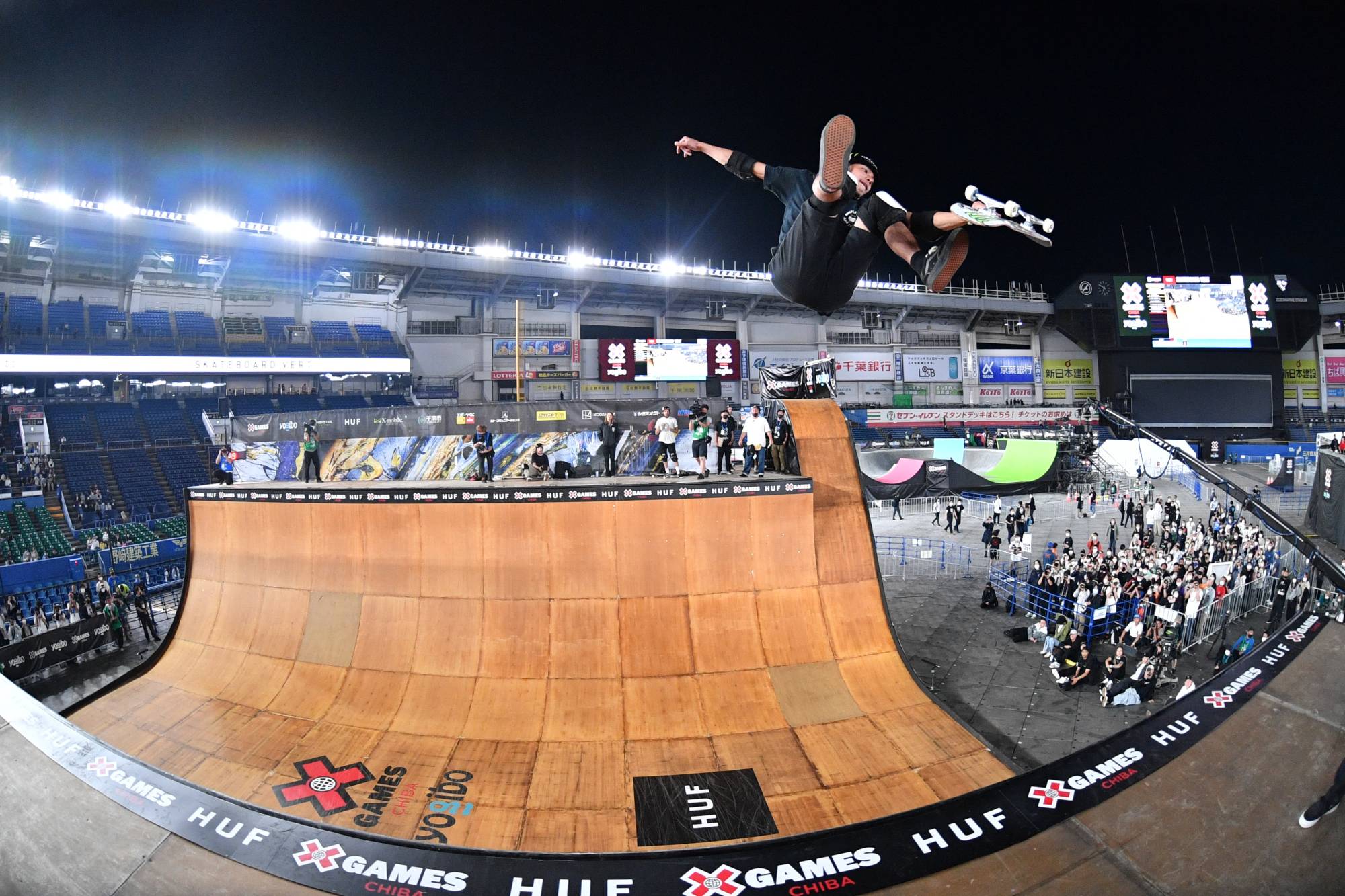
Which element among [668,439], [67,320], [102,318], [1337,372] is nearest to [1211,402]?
[1337,372]

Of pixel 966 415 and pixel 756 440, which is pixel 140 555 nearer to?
pixel 756 440

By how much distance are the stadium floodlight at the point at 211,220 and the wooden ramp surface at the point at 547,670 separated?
2441cm

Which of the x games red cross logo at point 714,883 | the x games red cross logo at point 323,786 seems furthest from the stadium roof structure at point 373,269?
the x games red cross logo at point 714,883

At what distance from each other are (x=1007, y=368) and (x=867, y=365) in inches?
403

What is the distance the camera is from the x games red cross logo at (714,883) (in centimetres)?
326

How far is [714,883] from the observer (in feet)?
10.9

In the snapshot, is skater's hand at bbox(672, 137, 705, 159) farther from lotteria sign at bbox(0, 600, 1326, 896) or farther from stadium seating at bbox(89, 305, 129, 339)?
stadium seating at bbox(89, 305, 129, 339)

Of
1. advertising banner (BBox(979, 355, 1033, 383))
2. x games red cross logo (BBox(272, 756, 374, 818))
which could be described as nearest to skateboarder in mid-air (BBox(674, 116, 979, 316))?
x games red cross logo (BBox(272, 756, 374, 818))

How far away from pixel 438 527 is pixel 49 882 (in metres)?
6.46

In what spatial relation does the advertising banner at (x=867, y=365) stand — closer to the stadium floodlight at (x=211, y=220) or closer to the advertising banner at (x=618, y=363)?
the advertising banner at (x=618, y=363)

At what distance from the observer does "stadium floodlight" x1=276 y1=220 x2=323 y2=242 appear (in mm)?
31078

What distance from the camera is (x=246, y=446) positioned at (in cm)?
1923

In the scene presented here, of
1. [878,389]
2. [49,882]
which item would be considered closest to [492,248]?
[878,389]

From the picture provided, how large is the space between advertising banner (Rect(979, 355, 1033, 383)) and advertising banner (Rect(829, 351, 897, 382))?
668cm
